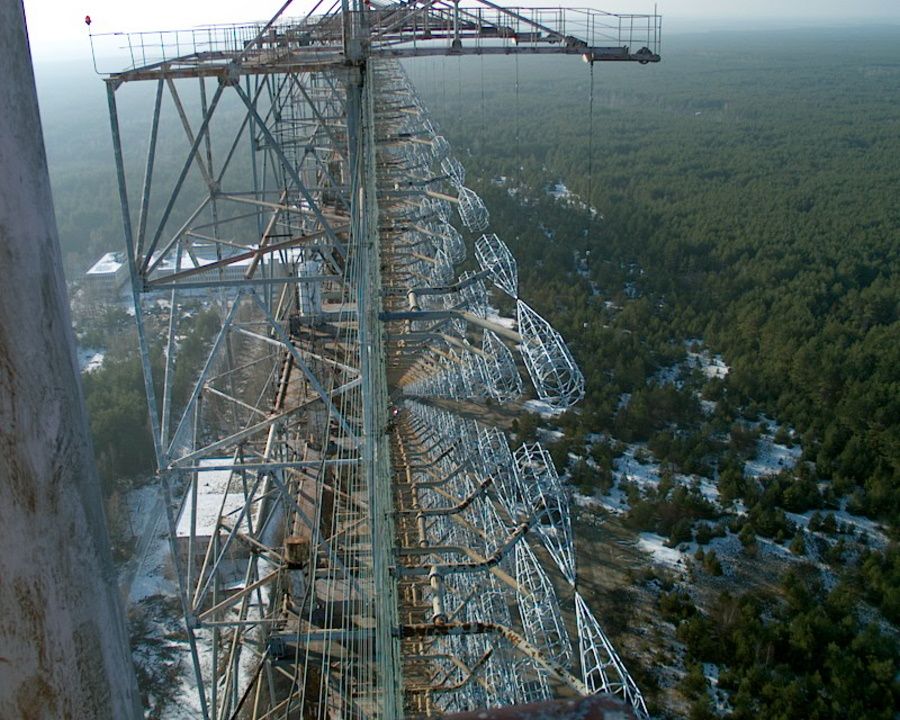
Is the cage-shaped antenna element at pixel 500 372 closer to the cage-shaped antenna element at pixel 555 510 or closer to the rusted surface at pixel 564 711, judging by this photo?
the cage-shaped antenna element at pixel 555 510

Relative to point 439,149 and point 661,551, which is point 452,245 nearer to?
point 439,149

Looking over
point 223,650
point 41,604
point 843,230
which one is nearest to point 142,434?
point 223,650

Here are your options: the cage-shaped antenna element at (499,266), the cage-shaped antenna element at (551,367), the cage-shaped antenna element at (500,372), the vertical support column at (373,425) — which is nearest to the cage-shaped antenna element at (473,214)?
the cage-shaped antenna element at (499,266)

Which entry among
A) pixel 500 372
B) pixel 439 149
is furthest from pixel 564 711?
pixel 439 149

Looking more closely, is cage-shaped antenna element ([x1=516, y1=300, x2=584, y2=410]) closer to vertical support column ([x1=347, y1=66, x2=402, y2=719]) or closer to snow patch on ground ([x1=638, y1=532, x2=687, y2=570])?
vertical support column ([x1=347, y1=66, x2=402, y2=719])

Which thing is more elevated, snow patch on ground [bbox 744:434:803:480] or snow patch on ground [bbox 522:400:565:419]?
snow patch on ground [bbox 522:400:565:419]

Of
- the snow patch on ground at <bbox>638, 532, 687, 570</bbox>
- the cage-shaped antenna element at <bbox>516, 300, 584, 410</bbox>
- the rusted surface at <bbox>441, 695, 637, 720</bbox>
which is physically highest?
the rusted surface at <bbox>441, 695, 637, 720</bbox>

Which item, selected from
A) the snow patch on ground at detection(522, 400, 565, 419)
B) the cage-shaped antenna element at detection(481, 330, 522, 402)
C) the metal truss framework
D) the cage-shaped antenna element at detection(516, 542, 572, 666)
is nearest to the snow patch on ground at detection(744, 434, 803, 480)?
the snow patch on ground at detection(522, 400, 565, 419)
